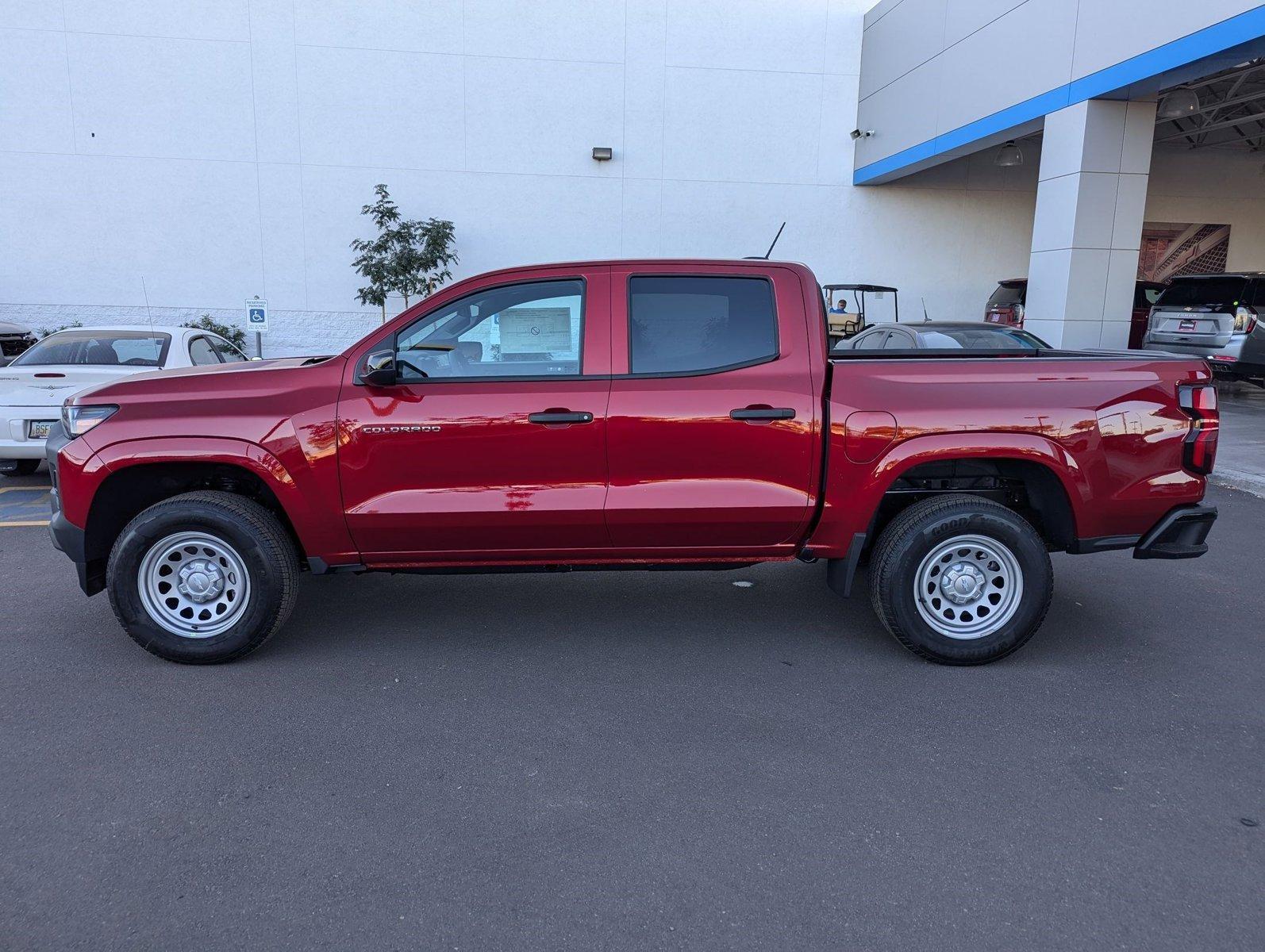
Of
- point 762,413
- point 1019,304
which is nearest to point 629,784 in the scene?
point 762,413

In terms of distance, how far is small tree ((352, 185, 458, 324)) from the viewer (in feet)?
54.2

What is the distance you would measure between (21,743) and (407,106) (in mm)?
16121

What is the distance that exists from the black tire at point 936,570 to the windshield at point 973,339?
230 inches

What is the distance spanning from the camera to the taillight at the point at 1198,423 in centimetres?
440

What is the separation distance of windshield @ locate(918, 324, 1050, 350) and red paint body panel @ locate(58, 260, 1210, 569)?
5679mm

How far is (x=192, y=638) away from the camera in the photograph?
444 centimetres

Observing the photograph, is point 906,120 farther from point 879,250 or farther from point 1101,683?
point 1101,683

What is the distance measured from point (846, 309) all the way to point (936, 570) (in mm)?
13934

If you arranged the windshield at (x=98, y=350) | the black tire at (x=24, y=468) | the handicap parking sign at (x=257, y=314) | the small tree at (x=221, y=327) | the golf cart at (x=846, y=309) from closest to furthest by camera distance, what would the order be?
the windshield at (x=98, y=350), the black tire at (x=24, y=468), the handicap parking sign at (x=257, y=314), the golf cart at (x=846, y=309), the small tree at (x=221, y=327)

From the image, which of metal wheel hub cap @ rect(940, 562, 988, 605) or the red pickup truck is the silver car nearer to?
the red pickup truck

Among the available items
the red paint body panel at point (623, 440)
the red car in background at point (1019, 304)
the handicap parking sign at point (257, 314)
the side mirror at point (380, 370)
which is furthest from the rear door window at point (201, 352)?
the red car in background at point (1019, 304)

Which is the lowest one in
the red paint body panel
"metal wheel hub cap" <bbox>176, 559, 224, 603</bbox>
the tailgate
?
"metal wheel hub cap" <bbox>176, 559, 224, 603</bbox>

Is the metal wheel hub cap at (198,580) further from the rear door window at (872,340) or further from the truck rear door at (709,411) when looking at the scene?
the rear door window at (872,340)

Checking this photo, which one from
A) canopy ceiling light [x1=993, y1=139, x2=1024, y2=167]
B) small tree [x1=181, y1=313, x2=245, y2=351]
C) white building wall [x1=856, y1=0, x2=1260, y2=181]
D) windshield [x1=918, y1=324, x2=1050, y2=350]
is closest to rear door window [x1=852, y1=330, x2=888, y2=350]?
windshield [x1=918, y1=324, x2=1050, y2=350]
